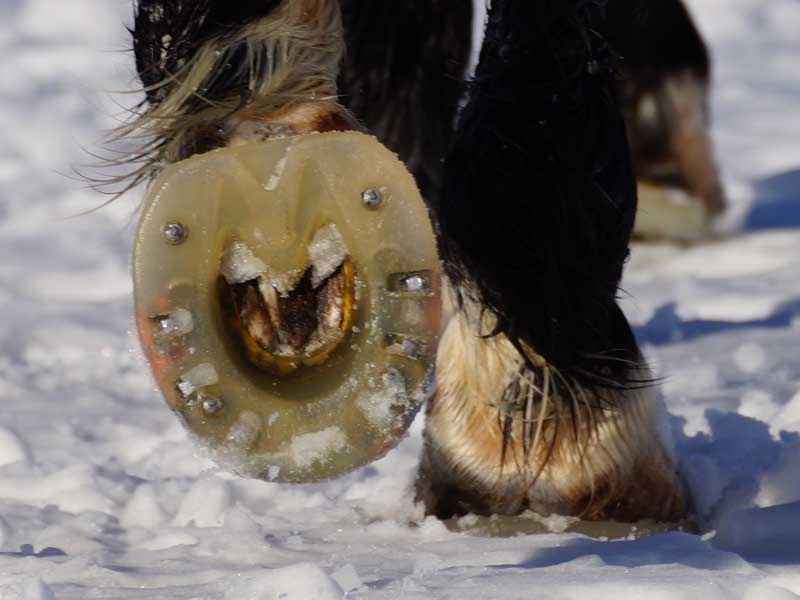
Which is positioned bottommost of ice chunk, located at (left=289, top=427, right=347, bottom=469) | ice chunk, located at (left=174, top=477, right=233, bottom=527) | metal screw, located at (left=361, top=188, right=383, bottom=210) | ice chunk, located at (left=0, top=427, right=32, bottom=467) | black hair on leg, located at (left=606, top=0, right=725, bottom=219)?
ice chunk, located at (left=174, top=477, right=233, bottom=527)

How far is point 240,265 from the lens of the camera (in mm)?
1768

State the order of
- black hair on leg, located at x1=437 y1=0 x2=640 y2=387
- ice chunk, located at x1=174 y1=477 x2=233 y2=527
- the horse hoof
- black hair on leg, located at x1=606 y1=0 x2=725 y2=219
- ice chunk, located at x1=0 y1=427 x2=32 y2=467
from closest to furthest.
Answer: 1. black hair on leg, located at x1=437 y1=0 x2=640 y2=387
2. ice chunk, located at x1=174 y1=477 x2=233 y2=527
3. ice chunk, located at x1=0 y1=427 x2=32 y2=467
4. the horse hoof
5. black hair on leg, located at x1=606 y1=0 x2=725 y2=219

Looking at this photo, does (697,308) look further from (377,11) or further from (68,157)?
(68,157)

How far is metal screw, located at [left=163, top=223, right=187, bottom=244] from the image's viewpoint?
66.1 inches

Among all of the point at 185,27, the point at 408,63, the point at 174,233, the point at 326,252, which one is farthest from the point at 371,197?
the point at 408,63

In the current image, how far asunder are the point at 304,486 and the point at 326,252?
0.71 metres

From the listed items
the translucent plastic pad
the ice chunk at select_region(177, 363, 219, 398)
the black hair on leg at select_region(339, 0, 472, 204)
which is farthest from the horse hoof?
the ice chunk at select_region(177, 363, 219, 398)

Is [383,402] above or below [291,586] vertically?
above

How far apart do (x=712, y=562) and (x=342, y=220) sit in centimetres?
62

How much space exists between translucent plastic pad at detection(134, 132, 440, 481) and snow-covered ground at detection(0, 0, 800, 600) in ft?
0.55

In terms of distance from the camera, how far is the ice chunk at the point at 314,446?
5.64 ft

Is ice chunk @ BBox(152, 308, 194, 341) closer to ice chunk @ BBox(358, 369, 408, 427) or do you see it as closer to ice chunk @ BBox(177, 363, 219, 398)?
ice chunk @ BBox(177, 363, 219, 398)

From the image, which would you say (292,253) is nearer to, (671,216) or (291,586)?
(291,586)

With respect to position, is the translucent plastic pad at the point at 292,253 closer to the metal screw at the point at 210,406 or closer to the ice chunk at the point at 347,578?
the metal screw at the point at 210,406
